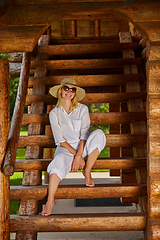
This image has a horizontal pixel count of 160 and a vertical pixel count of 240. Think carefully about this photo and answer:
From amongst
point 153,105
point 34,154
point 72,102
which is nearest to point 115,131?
point 72,102

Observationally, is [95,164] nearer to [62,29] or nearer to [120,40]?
[120,40]

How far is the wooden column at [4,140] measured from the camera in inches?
93.6

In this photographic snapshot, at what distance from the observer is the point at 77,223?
103 inches

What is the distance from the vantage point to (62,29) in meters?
10.0

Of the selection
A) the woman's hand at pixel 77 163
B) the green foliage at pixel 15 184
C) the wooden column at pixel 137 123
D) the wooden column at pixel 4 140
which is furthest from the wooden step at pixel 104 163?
the green foliage at pixel 15 184

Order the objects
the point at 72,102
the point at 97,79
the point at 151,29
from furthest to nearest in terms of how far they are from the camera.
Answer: the point at 97,79 < the point at 72,102 < the point at 151,29

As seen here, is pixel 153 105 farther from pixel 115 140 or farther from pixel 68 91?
pixel 68 91

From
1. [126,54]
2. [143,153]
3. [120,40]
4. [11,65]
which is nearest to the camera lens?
[143,153]

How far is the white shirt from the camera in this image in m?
3.08

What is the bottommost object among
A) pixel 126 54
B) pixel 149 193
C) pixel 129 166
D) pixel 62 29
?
pixel 149 193

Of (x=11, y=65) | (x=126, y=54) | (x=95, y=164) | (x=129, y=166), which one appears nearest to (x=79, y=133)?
(x=95, y=164)

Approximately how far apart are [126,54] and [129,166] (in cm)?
219

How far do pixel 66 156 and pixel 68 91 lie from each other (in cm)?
80

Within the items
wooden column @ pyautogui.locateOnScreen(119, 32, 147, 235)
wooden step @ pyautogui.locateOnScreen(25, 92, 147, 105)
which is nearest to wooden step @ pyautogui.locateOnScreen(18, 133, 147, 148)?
wooden column @ pyautogui.locateOnScreen(119, 32, 147, 235)
